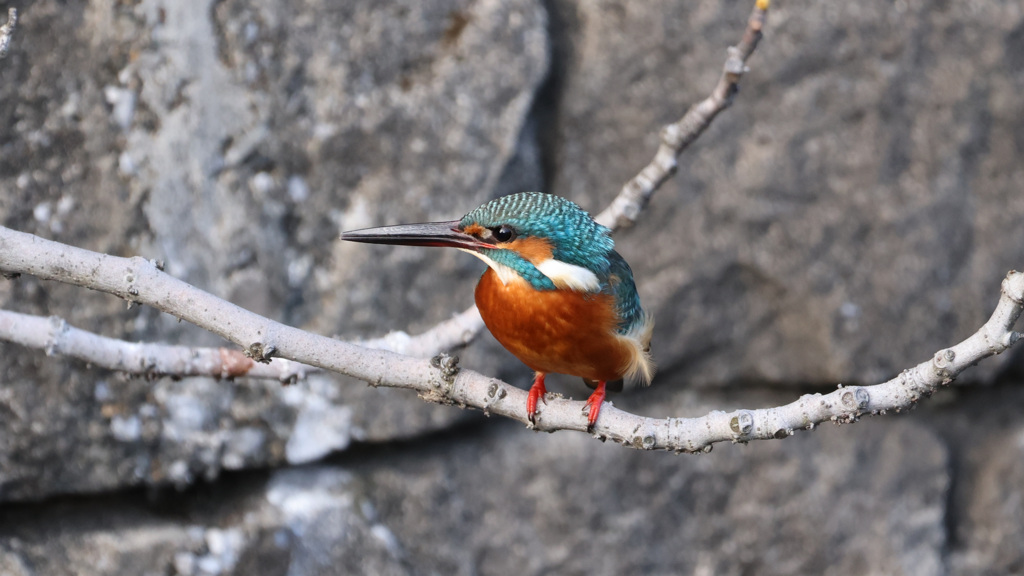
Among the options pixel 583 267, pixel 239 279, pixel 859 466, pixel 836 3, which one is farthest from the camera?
pixel 859 466

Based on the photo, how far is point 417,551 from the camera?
2.21 meters

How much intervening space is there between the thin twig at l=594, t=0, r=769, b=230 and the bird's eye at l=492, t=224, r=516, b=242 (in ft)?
1.00

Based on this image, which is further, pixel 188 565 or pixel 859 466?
pixel 859 466

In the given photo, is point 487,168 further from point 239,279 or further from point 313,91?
point 239,279

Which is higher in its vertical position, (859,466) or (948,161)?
(948,161)

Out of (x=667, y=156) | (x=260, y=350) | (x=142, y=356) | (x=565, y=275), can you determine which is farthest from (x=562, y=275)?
(x=142, y=356)

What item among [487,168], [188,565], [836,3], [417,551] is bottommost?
[188,565]

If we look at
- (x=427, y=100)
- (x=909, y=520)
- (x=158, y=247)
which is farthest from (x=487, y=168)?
(x=909, y=520)

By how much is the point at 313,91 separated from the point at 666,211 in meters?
0.93

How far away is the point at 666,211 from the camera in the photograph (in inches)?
88.3

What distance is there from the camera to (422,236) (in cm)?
134

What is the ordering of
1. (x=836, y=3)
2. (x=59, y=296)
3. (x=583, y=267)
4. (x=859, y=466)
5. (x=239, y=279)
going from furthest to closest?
(x=859, y=466) → (x=836, y=3) → (x=239, y=279) → (x=59, y=296) → (x=583, y=267)

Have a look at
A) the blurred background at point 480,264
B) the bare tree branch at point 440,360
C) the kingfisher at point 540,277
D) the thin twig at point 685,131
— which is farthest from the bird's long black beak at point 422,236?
the blurred background at point 480,264

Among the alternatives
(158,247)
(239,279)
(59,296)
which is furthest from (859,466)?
(59,296)
